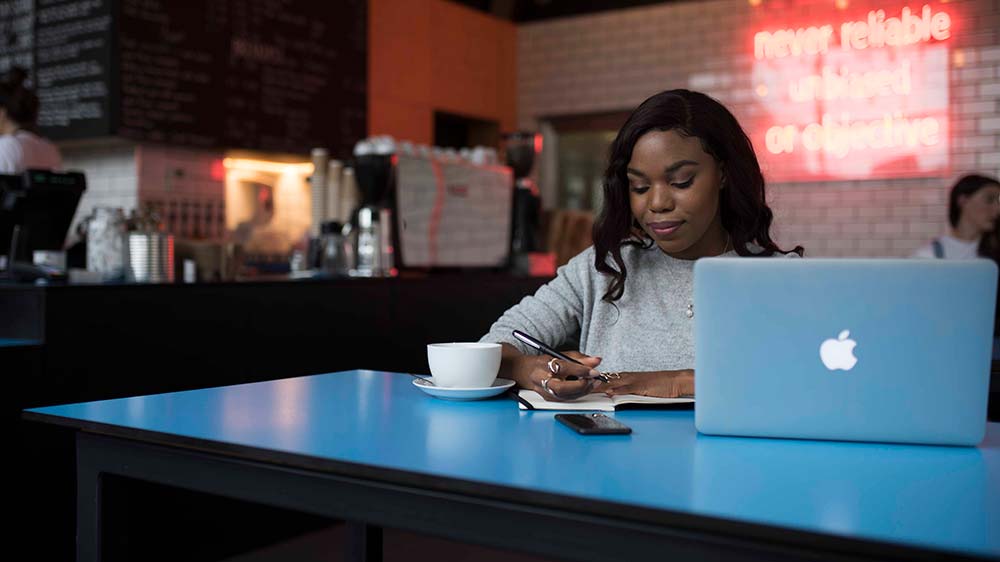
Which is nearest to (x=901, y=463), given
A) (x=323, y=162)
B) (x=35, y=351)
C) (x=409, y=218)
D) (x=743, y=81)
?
(x=35, y=351)

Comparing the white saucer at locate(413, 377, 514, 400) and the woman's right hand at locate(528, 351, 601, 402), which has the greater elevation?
the woman's right hand at locate(528, 351, 601, 402)

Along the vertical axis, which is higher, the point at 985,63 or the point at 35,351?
the point at 985,63

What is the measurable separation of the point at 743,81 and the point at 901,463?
5064 mm

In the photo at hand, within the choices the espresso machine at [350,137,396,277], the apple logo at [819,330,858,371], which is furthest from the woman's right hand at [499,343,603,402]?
the espresso machine at [350,137,396,277]

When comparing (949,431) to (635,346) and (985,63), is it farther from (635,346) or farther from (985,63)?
(985,63)

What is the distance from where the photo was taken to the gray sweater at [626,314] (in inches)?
69.0

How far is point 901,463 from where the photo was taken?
3.27 ft

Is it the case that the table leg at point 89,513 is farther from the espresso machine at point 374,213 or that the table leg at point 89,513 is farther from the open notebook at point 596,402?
the espresso machine at point 374,213

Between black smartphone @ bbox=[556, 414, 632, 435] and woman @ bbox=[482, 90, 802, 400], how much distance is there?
10.8 inches

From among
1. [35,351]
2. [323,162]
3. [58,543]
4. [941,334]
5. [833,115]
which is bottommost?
[58,543]

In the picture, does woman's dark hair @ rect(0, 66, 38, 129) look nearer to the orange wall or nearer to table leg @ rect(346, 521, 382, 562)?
the orange wall

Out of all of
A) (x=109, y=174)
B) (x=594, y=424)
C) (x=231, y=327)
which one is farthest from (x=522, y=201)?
(x=594, y=424)

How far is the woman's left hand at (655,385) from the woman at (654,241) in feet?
0.34

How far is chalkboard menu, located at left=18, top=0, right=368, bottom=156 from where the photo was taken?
448cm
